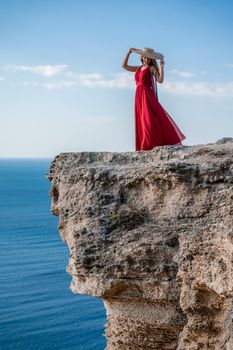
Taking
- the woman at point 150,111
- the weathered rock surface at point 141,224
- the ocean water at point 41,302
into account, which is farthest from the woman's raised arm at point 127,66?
the ocean water at point 41,302

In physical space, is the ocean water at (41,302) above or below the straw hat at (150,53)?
below

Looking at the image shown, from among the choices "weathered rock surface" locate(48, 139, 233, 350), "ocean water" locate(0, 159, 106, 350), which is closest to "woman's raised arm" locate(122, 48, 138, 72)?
"weathered rock surface" locate(48, 139, 233, 350)

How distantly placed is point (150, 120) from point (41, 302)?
2214 centimetres

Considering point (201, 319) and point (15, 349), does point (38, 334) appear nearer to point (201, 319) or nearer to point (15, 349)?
point (15, 349)

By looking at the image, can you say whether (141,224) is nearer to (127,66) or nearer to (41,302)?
(127,66)

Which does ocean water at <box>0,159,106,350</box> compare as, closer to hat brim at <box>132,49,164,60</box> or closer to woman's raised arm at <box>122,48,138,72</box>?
woman's raised arm at <box>122,48,138,72</box>

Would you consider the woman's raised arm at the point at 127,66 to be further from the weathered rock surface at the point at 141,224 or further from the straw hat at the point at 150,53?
the weathered rock surface at the point at 141,224

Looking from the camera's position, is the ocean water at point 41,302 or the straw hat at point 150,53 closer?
the straw hat at point 150,53

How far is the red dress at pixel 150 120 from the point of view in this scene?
412 inches

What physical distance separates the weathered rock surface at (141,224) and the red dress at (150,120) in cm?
172

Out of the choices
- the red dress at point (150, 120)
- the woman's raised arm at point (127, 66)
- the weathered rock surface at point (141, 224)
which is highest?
the woman's raised arm at point (127, 66)

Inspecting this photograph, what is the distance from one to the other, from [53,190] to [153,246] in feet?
7.15

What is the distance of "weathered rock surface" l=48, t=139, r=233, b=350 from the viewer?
779 centimetres

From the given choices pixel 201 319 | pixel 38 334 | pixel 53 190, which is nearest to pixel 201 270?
pixel 201 319
